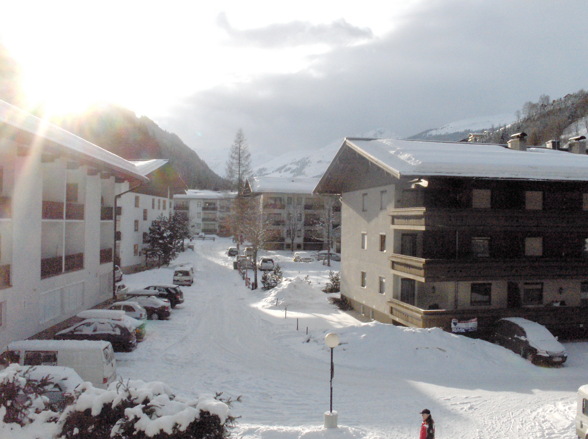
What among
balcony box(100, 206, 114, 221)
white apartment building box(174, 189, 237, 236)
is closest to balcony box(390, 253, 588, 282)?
balcony box(100, 206, 114, 221)

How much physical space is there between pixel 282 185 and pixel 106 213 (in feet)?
157

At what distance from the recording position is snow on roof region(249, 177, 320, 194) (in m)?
72.5

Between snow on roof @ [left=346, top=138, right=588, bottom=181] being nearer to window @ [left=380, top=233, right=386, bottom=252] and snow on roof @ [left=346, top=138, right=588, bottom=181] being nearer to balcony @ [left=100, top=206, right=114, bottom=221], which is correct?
window @ [left=380, top=233, right=386, bottom=252]

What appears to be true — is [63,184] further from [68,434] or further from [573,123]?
[573,123]

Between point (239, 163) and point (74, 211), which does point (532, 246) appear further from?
point (239, 163)

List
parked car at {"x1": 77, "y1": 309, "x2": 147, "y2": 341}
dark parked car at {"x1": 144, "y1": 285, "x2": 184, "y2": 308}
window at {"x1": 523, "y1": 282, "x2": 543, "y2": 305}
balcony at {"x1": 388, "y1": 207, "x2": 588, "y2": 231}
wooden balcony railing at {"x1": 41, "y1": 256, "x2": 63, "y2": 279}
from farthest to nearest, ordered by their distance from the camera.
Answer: dark parked car at {"x1": 144, "y1": 285, "x2": 184, "y2": 308}
window at {"x1": 523, "y1": 282, "x2": 543, "y2": 305}
balcony at {"x1": 388, "y1": 207, "x2": 588, "y2": 231}
wooden balcony railing at {"x1": 41, "y1": 256, "x2": 63, "y2": 279}
parked car at {"x1": 77, "y1": 309, "x2": 147, "y2": 341}

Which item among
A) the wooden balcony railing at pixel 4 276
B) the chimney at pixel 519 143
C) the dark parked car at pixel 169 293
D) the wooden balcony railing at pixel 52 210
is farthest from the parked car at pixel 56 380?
the chimney at pixel 519 143

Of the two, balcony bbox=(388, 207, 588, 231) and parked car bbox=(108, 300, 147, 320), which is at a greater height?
balcony bbox=(388, 207, 588, 231)

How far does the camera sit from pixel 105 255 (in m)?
29.0

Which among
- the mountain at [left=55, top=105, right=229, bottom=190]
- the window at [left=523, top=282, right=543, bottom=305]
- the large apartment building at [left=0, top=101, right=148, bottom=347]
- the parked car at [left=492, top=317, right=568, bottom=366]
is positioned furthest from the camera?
the mountain at [left=55, top=105, right=229, bottom=190]

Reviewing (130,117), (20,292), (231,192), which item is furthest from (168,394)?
(130,117)

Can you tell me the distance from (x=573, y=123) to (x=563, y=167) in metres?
104

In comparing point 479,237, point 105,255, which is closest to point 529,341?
point 479,237

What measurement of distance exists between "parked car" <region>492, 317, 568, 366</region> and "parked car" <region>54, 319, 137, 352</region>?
17360mm
